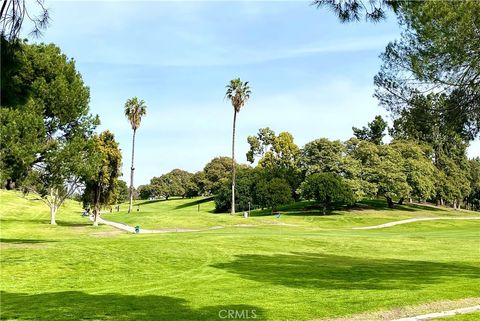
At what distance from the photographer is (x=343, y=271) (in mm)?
18438

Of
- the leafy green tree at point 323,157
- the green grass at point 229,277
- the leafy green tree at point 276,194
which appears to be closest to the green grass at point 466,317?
the green grass at point 229,277

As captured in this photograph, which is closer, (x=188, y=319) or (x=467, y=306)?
(x=188, y=319)

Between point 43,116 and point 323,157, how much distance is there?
57.7 m

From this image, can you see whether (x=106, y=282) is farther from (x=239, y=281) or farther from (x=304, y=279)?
(x=304, y=279)

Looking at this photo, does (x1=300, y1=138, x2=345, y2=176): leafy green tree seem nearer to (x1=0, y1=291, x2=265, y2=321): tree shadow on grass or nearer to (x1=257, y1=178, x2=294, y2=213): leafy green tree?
(x1=257, y1=178, x2=294, y2=213): leafy green tree

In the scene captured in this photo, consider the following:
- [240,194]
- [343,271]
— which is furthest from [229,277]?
[240,194]

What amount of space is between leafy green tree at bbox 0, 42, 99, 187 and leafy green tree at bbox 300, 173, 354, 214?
45.5 metres

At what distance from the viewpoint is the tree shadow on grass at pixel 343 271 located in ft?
50.5

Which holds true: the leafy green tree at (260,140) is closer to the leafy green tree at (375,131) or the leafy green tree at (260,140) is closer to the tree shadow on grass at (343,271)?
the leafy green tree at (375,131)

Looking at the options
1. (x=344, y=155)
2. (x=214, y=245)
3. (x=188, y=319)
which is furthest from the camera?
(x=344, y=155)

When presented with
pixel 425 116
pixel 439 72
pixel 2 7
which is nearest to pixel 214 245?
pixel 425 116

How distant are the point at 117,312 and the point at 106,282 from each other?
5394mm

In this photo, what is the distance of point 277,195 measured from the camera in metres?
73.0

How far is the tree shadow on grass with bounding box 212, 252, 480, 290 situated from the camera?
15391 millimetres
